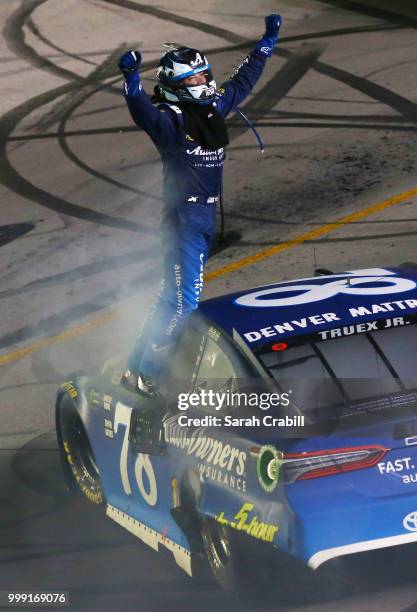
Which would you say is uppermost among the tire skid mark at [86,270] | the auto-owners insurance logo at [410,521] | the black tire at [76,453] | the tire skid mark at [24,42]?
the auto-owners insurance logo at [410,521]

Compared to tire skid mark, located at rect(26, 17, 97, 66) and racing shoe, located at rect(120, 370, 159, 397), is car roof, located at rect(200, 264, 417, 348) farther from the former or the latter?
tire skid mark, located at rect(26, 17, 97, 66)

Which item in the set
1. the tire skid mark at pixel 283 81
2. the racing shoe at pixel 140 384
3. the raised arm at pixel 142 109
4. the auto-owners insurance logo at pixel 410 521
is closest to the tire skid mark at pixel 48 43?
the tire skid mark at pixel 283 81

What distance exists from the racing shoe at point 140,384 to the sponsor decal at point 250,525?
3.97 ft

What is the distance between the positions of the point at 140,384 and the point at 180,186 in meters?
1.27

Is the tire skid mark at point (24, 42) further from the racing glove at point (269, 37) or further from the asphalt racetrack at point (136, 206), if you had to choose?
the racing glove at point (269, 37)

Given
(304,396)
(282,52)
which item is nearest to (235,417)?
(304,396)

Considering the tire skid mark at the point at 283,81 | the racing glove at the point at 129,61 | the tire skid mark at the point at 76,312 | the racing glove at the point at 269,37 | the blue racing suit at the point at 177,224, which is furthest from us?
the tire skid mark at the point at 283,81

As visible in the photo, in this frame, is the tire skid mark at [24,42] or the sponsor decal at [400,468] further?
the tire skid mark at [24,42]

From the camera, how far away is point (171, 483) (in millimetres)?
7227

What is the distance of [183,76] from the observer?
7984 millimetres

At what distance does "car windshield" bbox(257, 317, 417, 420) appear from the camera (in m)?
6.73

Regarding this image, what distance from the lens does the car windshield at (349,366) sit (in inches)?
265

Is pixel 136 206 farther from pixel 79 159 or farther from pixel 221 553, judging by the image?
pixel 221 553

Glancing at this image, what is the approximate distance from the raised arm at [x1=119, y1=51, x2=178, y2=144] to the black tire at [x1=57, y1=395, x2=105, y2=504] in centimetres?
181
